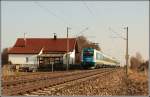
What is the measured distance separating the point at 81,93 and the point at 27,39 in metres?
47.3

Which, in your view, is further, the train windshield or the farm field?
the train windshield

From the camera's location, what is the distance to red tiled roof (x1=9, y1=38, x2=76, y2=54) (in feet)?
206

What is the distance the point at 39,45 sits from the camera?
2506 inches

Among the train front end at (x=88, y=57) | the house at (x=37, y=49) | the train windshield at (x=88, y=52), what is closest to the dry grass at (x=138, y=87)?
the train windshield at (x=88, y=52)

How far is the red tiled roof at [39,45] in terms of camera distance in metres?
62.7

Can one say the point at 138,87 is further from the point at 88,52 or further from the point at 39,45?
the point at 39,45

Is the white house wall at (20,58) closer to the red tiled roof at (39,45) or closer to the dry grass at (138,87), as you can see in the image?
the red tiled roof at (39,45)

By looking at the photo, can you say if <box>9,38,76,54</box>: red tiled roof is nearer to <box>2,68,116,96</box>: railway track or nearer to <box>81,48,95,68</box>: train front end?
<box>81,48,95,68</box>: train front end

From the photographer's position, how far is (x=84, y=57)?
5034cm

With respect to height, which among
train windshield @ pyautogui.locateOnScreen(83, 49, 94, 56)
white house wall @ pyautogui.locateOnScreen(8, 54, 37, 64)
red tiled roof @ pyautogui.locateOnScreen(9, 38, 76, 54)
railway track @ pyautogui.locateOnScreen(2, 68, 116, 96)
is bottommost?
railway track @ pyautogui.locateOnScreen(2, 68, 116, 96)

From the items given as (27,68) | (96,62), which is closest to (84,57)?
(96,62)

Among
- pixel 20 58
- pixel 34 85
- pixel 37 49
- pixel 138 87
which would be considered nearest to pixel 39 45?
pixel 37 49

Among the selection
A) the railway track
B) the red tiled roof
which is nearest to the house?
the red tiled roof

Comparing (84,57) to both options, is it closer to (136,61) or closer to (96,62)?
(96,62)
